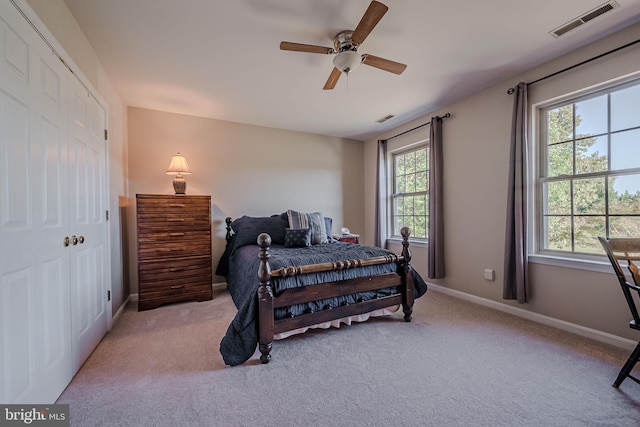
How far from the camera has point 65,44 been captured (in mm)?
1713

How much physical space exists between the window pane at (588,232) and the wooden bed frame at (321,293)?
4.99ft

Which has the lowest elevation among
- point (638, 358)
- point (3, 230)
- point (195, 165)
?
point (638, 358)

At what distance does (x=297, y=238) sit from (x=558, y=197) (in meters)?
2.74

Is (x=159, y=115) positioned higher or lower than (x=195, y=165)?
higher

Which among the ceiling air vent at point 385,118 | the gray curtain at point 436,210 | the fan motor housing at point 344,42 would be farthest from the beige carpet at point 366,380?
the ceiling air vent at point 385,118

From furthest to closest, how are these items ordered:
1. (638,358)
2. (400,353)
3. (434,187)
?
(434,187)
(400,353)
(638,358)

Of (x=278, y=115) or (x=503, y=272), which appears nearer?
(x=503, y=272)

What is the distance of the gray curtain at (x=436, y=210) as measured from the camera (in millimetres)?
3400

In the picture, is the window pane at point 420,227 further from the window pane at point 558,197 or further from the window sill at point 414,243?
the window pane at point 558,197

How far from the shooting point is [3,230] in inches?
42.9

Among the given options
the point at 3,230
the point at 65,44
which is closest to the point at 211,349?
the point at 3,230

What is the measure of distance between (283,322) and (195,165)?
8.89ft

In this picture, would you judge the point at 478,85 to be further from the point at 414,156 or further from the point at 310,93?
the point at 310,93

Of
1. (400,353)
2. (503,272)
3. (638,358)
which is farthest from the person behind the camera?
(503,272)
